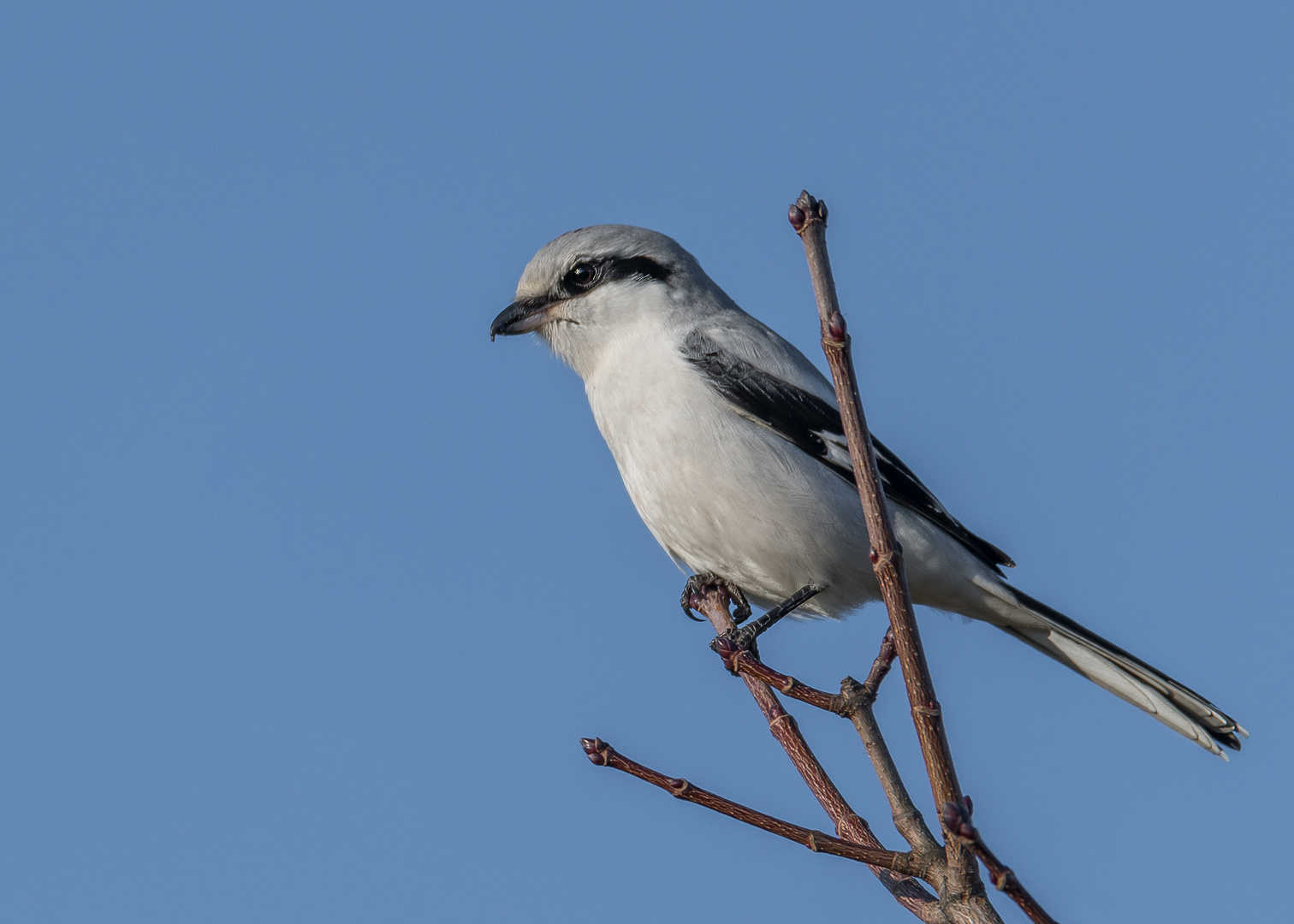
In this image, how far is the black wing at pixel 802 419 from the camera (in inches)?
184

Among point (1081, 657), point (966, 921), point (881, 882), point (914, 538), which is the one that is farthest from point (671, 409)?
point (966, 921)

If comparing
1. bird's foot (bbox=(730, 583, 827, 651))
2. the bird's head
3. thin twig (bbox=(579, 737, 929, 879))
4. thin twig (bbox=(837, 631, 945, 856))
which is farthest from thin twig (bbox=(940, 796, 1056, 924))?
the bird's head

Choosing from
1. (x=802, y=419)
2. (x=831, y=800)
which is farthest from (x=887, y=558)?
(x=802, y=419)

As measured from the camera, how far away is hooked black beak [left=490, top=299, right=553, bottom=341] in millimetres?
5219

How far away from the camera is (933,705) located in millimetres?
2344

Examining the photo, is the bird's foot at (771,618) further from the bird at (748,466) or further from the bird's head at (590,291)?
the bird's head at (590,291)

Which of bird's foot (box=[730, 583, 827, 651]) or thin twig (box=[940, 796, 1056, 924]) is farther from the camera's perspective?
bird's foot (box=[730, 583, 827, 651])

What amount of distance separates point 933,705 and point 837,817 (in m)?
0.69

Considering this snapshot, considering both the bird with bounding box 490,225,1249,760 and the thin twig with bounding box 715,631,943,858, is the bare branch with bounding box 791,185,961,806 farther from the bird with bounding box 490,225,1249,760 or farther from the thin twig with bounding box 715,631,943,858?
the bird with bounding box 490,225,1249,760

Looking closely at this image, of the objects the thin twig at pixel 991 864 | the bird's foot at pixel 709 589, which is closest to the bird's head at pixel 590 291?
the bird's foot at pixel 709 589

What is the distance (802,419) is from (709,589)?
0.74 m

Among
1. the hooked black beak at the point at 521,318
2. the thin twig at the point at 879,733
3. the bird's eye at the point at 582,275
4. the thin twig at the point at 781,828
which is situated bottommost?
the thin twig at the point at 781,828

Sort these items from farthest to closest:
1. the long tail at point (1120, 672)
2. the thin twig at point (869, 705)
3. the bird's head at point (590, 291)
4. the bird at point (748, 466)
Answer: the bird's head at point (590, 291), the bird at point (748, 466), the long tail at point (1120, 672), the thin twig at point (869, 705)

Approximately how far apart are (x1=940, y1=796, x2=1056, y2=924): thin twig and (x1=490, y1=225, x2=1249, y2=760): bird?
2.48 meters
